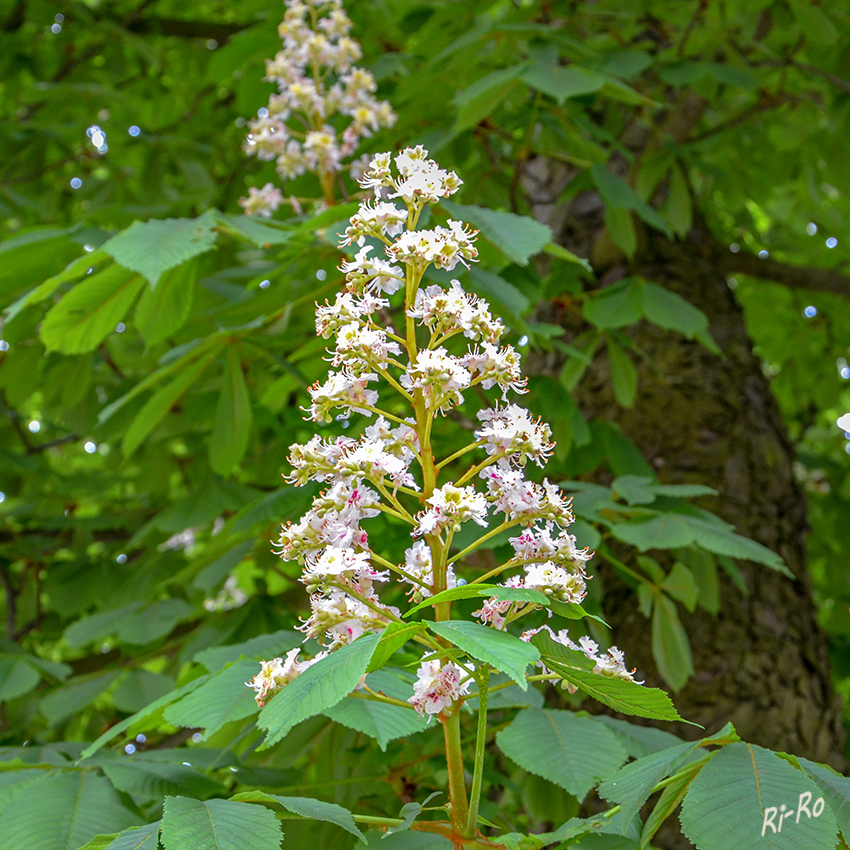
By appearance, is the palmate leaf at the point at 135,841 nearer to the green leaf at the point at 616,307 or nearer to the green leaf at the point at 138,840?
the green leaf at the point at 138,840

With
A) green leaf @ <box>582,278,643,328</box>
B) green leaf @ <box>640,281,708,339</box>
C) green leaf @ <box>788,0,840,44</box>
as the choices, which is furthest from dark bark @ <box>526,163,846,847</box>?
green leaf @ <box>788,0,840,44</box>

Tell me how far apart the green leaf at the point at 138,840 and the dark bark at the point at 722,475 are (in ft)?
5.35

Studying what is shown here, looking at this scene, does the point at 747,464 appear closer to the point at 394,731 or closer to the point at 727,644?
the point at 727,644

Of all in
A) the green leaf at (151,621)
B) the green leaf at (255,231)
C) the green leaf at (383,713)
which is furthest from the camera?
the green leaf at (151,621)

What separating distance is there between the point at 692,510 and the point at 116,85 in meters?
3.41

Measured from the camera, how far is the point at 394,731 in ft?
3.57

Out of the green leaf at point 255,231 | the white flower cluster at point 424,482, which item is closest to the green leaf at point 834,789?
the white flower cluster at point 424,482

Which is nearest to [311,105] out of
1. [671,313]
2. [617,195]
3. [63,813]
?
[617,195]

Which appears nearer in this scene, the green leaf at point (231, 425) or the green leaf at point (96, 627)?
the green leaf at point (231, 425)

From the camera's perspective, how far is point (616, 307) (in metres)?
2.31

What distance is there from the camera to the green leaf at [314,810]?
0.94 meters

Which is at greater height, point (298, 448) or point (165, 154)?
point (165, 154)

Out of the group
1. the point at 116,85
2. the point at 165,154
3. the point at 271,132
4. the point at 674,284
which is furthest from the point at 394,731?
the point at 116,85

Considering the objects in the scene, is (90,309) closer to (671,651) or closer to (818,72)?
(671,651)
